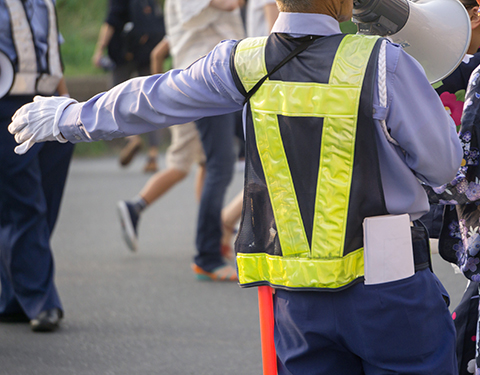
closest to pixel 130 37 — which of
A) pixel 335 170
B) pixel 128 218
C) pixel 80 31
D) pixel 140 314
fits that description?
pixel 128 218

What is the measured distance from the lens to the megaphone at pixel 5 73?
11.1 ft

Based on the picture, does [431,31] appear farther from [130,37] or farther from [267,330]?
[130,37]

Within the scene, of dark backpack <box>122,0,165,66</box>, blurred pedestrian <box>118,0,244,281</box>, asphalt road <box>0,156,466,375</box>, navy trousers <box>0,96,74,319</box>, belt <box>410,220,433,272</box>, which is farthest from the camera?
dark backpack <box>122,0,165,66</box>

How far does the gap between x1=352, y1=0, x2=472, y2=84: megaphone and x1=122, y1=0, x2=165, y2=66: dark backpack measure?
6757mm

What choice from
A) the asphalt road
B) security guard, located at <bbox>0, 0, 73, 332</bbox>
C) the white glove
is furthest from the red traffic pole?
security guard, located at <bbox>0, 0, 73, 332</bbox>

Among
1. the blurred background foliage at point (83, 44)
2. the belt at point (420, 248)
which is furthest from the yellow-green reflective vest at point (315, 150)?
the blurred background foliage at point (83, 44)

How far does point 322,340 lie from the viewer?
5.72ft

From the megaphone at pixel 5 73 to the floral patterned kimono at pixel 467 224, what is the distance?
2.13 metres

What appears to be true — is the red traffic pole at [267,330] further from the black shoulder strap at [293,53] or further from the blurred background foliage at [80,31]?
the blurred background foliage at [80,31]

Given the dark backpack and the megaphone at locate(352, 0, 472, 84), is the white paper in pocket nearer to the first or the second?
the megaphone at locate(352, 0, 472, 84)

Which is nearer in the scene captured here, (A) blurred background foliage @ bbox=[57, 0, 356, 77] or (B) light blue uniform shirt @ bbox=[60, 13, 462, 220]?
(B) light blue uniform shirt @ bbox=[60, 13, 462, 220]

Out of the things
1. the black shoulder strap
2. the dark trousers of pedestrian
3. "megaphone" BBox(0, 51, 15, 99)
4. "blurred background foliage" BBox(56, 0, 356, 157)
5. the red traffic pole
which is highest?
the black shoulder strap

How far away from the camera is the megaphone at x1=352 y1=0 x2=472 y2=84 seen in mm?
2006

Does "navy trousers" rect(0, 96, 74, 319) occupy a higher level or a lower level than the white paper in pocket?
lower
